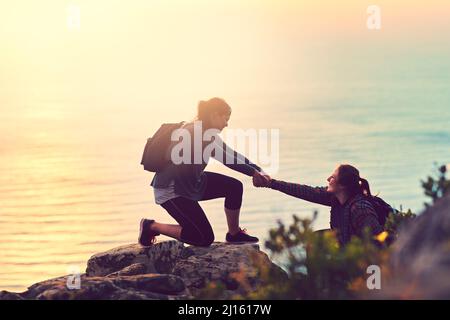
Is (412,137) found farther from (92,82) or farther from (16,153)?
(92,82)

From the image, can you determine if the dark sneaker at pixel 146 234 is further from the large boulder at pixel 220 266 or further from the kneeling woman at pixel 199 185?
the large boulder at pixel 220 266

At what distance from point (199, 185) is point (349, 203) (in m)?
1.94

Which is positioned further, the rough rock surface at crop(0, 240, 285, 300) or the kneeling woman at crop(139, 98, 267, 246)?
the kneeling woman at crop(139, 98, 267, 246)

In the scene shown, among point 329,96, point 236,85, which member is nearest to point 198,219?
point 329,96

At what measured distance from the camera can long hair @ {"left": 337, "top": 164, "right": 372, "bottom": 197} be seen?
16375 millimetres

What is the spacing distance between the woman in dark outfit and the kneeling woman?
1.13 metres

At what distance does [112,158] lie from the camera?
173ft

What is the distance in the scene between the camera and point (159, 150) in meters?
17.3

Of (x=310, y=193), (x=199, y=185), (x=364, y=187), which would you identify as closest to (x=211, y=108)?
(x=199, y=185)

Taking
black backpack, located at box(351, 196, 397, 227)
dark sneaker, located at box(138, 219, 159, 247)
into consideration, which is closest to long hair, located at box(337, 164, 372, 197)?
black backpack, located at box(351, 196, 397, 227)

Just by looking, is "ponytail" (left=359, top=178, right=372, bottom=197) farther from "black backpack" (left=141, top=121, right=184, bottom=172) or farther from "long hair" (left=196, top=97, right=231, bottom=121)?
"black backpack" (left=141, top=121, right=184, bottom=172)

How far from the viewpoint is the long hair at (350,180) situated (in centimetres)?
1638
